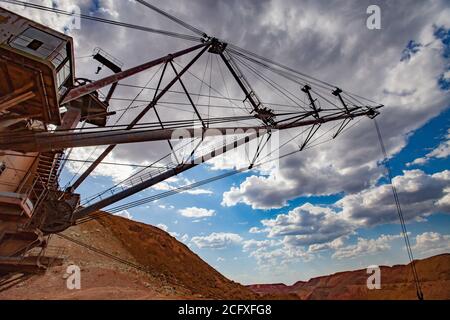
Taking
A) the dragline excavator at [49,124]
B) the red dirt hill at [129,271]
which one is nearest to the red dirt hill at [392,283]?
the red dirt hill at [129,271]

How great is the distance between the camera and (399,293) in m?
68.4

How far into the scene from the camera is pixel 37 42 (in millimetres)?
10602

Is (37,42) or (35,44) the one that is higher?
(37,42)

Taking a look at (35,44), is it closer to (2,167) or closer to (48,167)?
(2,167)

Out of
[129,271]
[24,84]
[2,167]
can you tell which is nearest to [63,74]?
[24,84]

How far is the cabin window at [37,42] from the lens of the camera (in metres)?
10.2

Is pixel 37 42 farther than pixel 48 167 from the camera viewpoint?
No

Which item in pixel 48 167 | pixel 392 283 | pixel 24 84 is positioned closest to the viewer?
pixel 24 84

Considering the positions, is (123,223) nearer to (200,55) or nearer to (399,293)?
(200,55)

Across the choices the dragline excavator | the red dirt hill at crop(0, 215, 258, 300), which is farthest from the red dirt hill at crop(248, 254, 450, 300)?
the dragline excavator

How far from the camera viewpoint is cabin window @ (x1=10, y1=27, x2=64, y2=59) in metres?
10.2

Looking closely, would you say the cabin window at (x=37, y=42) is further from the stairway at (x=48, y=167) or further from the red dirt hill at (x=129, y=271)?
the red dirt hill at (x=129, y=271)

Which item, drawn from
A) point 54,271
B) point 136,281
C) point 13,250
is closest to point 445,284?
point 136,281
